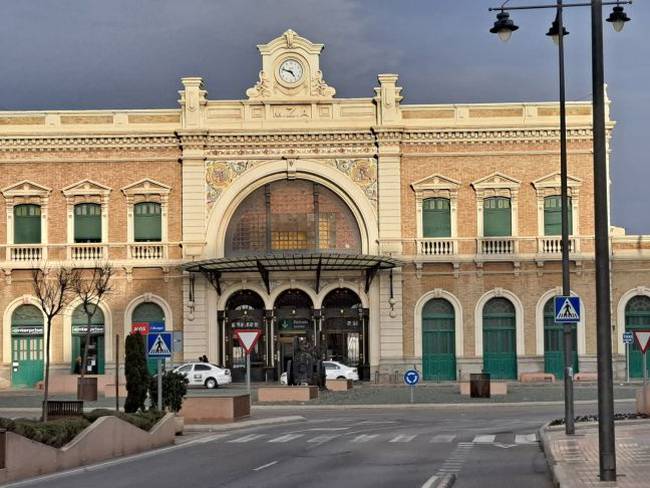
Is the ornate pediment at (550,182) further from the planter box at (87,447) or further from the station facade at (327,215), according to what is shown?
the planter box at (87,447)

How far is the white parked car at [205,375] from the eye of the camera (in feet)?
189

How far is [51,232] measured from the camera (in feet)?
201

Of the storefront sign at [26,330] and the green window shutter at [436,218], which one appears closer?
Result: the storefront sign at [26,330]

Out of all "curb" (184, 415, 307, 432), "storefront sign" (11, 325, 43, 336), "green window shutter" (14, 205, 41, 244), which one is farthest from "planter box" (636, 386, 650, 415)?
"green window shutter" (14, 205, 41, 244)

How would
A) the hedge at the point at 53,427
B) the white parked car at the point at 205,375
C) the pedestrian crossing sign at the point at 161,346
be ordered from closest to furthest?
the hedge at the point at 53,427, the pedestrian crossing sign at the point at 161,346, the white parked car at the point at 205,375

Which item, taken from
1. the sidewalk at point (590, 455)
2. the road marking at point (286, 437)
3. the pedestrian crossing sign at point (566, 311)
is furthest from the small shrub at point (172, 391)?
the pedestrian crossing sign at point (566, 311)

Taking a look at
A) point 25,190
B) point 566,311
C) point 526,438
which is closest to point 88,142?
point 25,190

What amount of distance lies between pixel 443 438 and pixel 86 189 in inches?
1322

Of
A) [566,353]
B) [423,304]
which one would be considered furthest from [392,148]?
[566,353]

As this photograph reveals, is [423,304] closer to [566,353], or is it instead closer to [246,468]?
[566,353]

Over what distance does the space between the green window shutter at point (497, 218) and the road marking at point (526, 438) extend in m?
29.2

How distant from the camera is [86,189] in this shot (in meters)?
61.5

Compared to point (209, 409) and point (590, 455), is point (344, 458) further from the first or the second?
point (209, 409)

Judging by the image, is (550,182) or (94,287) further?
(550,182)
